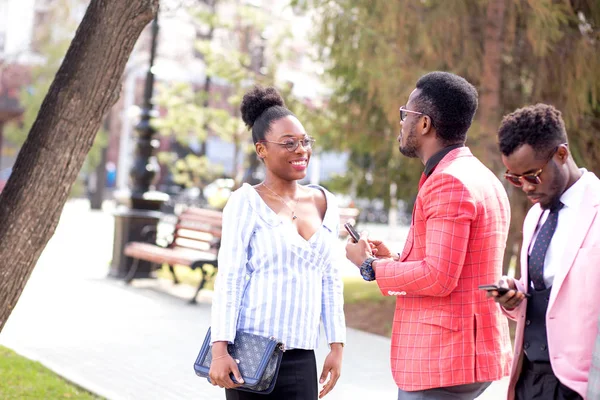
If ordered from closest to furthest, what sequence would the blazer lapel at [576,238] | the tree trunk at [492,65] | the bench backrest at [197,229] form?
the blazer lapel at [576,238]
the tree trunk at [492,65]
the bench backrest at [197,229]

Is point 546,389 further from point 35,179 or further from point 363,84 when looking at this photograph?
point 363,84

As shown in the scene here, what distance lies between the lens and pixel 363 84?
1049cm

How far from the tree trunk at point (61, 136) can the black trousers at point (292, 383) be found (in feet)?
8.01

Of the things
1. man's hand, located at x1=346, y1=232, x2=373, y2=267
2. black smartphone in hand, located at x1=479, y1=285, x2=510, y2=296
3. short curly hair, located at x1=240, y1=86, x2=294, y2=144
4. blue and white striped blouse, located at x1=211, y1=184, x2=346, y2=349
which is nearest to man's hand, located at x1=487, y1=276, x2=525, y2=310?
black smartphone in hand, located at x1=479, y1=285, x2=510, y2=296

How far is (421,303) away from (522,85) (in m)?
8.22

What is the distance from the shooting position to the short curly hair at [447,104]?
10.8 feet

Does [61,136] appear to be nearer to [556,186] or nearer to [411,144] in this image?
[411,144]

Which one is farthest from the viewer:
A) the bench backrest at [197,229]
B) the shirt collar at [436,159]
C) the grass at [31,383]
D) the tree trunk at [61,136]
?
the bench backrest at [197,229]

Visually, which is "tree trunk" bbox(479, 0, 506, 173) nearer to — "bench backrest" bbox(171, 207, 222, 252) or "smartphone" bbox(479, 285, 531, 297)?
"bench backrest" bbox(171, 207, 222, 252)

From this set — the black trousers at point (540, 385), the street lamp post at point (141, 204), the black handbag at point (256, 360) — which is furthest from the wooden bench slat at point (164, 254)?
the black trousers at point (540, 385)

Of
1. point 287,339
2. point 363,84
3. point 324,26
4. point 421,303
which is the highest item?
point 324,26

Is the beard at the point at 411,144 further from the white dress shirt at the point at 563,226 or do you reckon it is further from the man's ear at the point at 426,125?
the white dress shirt at the point at 563,226

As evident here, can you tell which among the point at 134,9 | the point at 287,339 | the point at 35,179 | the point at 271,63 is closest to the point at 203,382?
the point at 35,179

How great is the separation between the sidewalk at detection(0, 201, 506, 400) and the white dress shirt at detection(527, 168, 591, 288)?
3.96 m
